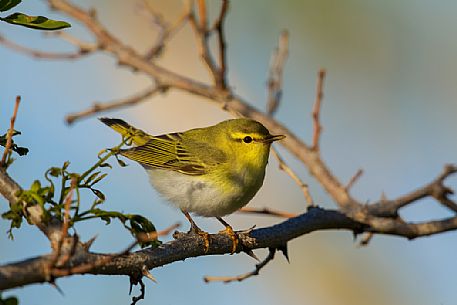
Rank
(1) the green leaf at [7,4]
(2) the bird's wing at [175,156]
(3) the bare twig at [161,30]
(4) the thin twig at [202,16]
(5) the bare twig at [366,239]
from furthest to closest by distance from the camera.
Answer: (2) the bird's wing at [175,156] → (3) the bare twig at [161,30] → (4) the thin twig at [202,16] → (5) the bare twig at [366,239] → (1) the green leaf at [7,4]

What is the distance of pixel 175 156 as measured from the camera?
5.80 meters

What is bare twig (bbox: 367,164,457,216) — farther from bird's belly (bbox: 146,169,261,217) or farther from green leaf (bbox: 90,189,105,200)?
green leaf (bbox: 90,189,105,200)

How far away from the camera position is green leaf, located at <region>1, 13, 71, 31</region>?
8.25 feet

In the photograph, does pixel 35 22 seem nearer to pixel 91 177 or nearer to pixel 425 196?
pixel 91 177

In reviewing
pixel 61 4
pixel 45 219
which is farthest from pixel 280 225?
pixel 61 4

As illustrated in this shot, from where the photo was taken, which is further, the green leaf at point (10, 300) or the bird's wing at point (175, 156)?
the bird's wing at point (175, 156)

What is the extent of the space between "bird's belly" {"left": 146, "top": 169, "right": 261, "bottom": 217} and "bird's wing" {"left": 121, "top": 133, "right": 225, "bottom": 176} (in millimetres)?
65

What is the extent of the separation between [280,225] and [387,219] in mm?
1066

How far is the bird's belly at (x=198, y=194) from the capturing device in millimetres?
5145

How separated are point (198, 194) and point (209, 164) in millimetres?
376

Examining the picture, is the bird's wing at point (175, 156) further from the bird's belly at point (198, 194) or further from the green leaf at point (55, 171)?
the green leaf at point (55, 171)

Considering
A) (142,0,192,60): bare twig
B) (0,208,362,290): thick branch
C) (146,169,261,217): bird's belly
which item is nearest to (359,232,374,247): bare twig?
(0,208,362,290): thick branch

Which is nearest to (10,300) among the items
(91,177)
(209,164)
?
(91,177)

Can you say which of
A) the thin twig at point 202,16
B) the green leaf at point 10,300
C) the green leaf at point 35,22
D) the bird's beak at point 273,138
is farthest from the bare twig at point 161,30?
the green leaf at point 10,300
